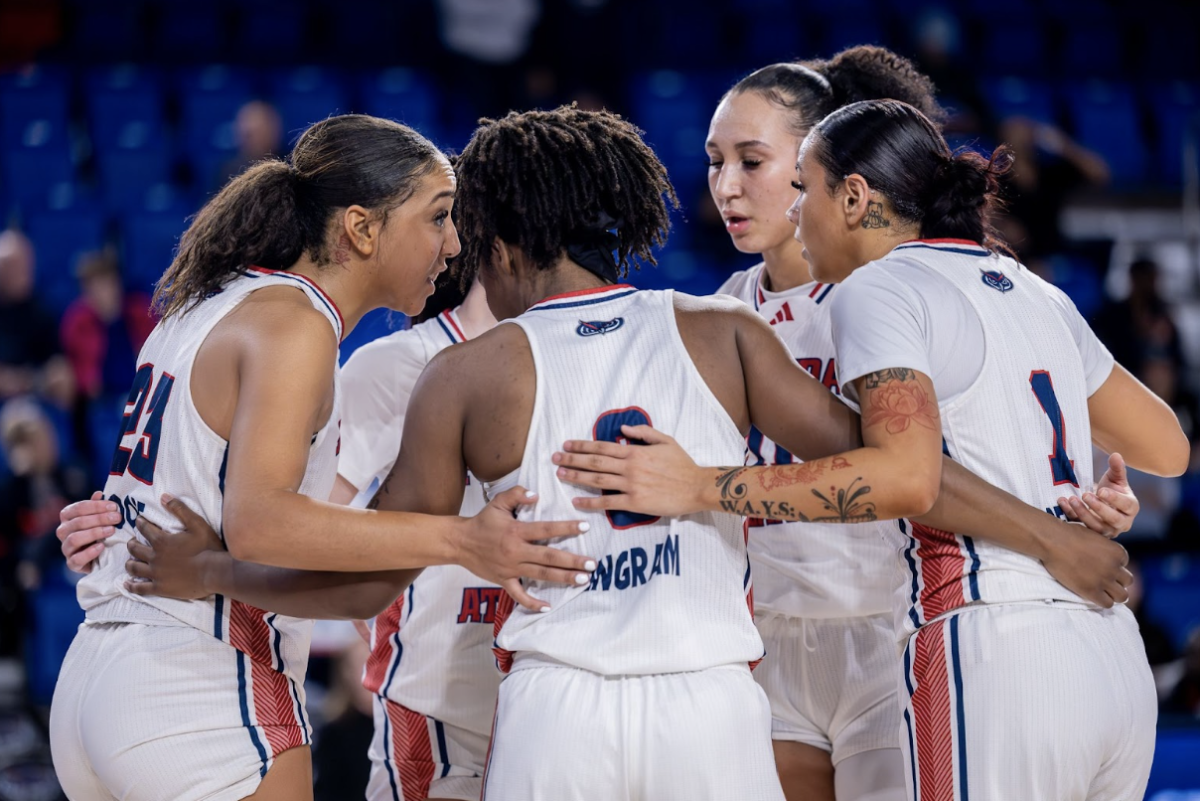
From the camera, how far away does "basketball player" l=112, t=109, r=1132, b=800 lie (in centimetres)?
272

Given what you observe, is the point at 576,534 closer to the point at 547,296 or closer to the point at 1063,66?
the point at 547,296

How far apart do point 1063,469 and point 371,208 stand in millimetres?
1733

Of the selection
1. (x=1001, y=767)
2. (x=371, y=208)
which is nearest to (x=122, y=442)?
(x=371, y=208)

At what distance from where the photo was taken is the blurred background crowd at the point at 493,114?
8.27m

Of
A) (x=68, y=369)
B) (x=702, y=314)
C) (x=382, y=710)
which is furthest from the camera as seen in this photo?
(x=68, y=369)

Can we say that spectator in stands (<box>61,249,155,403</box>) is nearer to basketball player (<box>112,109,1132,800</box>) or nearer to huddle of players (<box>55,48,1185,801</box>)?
huddle of players (<box>55,48,1185,801</box>)

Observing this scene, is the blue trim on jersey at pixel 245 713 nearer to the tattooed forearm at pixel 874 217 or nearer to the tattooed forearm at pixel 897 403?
the tattooed forearm at pixel 897 403

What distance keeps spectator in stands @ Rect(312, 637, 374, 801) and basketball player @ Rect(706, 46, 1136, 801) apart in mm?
2853

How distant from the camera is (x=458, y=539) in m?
2.91

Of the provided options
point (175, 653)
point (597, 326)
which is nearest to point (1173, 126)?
point (597, 326)

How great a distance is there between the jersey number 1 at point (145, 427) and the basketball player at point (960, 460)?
956 millimetres

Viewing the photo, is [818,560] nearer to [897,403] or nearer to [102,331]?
[897,403]

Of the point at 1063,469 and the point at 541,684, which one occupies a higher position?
the point at 1063,469

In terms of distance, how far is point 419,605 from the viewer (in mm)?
3779
